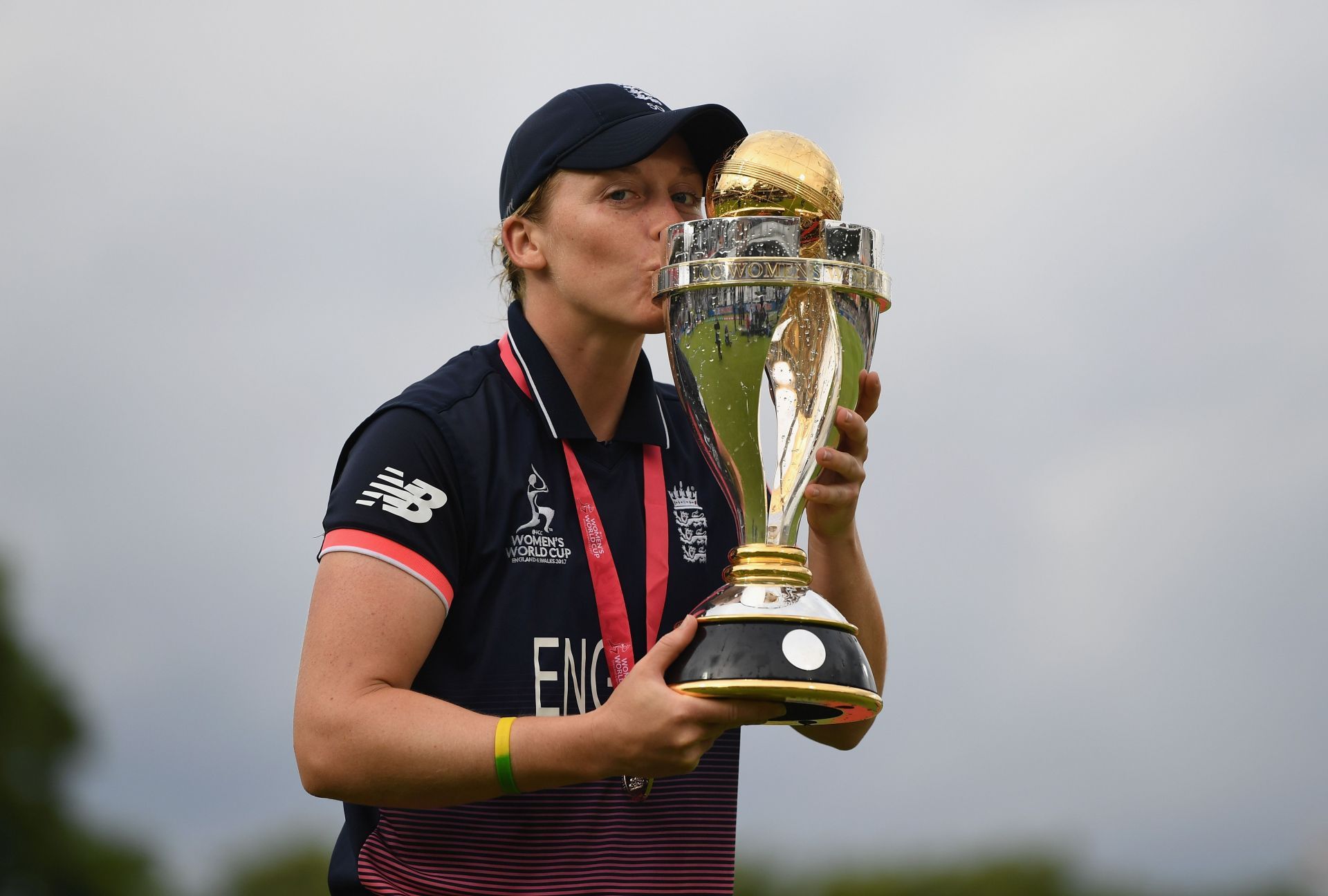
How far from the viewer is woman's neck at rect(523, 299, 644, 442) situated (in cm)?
294

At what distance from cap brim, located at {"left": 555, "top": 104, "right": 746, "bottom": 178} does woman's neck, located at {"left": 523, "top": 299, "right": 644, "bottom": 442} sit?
313 millimetres

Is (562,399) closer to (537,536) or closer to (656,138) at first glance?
(537,536)

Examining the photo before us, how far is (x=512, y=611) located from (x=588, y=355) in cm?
53

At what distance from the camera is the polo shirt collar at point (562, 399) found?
289cm

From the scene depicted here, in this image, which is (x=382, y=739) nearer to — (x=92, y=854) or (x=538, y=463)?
(x=538, y=463)

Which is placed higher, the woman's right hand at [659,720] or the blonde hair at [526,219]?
the blonde hair at [526,219]

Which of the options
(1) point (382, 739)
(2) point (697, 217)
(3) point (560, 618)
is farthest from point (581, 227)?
(1) point (382, 739)

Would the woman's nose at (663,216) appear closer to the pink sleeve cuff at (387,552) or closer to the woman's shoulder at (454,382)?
the woman's shoulder at (454,382)

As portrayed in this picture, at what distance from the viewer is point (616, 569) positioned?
2867 mm

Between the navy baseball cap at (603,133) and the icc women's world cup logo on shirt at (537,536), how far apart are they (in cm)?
54

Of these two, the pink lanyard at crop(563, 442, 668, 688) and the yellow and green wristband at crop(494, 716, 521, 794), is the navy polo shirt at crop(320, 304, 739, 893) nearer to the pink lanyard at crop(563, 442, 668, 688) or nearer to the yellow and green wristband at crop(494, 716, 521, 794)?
the pink lanyard at crop(563, 442, 668, 688)

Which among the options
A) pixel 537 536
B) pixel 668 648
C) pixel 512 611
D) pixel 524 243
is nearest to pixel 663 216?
pixel 524 243

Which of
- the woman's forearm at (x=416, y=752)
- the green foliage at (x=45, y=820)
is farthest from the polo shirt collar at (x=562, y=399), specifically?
the green foliage at (x=45, y=820)

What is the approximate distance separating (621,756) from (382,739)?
404 millimetres
